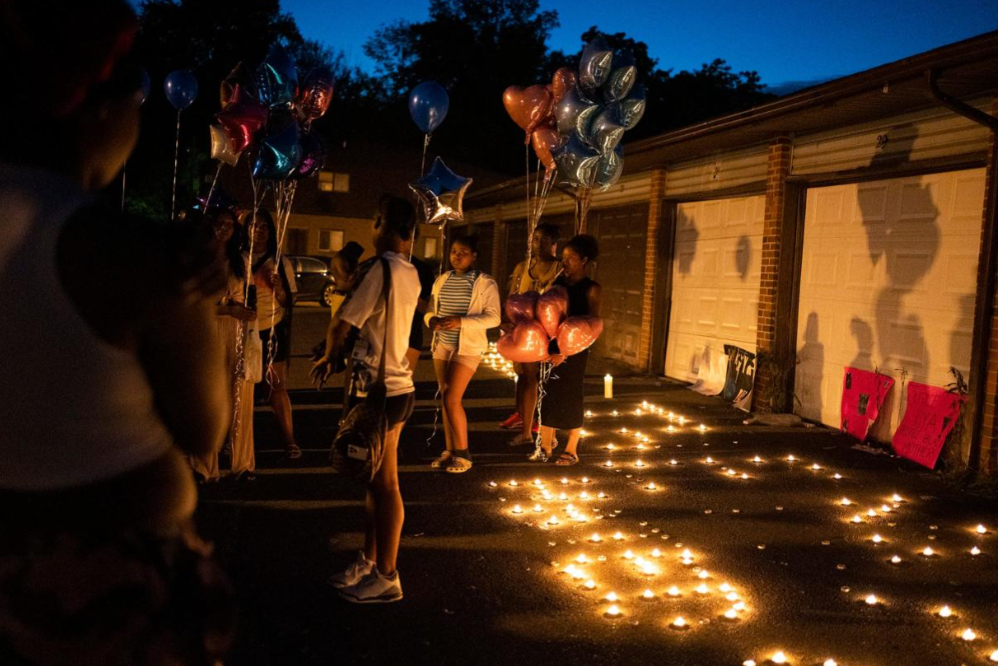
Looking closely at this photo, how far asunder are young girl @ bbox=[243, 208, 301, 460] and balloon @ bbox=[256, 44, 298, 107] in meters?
0.97

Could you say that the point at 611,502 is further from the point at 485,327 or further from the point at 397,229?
the point at 397,229

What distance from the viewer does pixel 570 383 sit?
676 cm

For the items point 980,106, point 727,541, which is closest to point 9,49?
point 727,541

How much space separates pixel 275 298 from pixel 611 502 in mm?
2976

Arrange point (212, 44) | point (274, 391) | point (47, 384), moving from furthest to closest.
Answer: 1. point (212, 44)
2. point (274, 391)
3. point (47, 384)

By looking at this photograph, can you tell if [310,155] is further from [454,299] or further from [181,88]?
[181,88]

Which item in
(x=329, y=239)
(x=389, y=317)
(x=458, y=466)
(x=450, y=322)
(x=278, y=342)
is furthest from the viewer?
(x=329, y=239)

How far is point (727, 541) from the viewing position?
5.11 metres

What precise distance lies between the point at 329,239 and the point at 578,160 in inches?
1407

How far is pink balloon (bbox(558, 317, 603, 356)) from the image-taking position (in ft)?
21.3

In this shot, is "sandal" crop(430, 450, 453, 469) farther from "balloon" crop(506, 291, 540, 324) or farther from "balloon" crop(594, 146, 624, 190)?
"balloon" crop(594, 146, 624, 190)

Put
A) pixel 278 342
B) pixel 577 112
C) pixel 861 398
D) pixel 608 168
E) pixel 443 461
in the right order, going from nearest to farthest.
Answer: pixel 278 342 < pixel 443 461 < pixel 577 112 < pixel 608 168 < pixel 861 398

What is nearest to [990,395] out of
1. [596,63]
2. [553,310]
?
[553,310]

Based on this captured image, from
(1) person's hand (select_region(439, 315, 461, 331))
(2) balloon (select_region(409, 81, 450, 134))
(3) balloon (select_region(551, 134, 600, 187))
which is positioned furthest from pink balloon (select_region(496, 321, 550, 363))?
(2) balloon (select_region(409, 81, 450, 134))
